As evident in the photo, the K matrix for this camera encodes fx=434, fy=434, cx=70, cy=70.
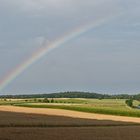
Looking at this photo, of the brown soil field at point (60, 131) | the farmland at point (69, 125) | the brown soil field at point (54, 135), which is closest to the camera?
the brown soil field at point (54, 135)

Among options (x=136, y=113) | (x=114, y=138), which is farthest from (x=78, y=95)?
(x=114, y=138)

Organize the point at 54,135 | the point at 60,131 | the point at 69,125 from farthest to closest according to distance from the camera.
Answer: the point at 69,125 < the point at 60,131 < the point at 54,135

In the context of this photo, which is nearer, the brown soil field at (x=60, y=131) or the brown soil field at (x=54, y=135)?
the brown soil field at (x=54, y=135)

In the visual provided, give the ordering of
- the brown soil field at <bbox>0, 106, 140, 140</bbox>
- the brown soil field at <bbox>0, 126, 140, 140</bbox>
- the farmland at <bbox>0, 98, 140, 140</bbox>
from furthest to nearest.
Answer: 1. the farmland at <bbox>0, 98, 140, 140</bbox>
2. the brown soil field at <bbox>0, 106, 140, 140</bbox>
3. the brown soil field at <bbox>0, 126, 140, 140</bbox>

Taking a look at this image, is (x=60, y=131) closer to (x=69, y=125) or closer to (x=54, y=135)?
(x=54, y=135)

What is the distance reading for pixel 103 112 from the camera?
70000 millimetres

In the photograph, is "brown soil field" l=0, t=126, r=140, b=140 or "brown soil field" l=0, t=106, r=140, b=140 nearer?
"brown soil field" l=0, t=126, r=140, b=140

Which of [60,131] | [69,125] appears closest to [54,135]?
[60,131]

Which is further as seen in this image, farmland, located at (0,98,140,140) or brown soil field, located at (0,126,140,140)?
farmland, located at (0,98,140,140)

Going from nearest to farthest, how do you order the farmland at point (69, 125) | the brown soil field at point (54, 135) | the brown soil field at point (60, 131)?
the brown soil field at point (54, 135)
the brown soil field at point (60, 131)
the farmland at point (69, 125)

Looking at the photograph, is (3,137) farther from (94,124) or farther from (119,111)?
(119,111)

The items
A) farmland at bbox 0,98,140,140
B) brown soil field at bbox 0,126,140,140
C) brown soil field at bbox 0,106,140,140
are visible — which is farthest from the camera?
farmland at bbox 0,98,140,140

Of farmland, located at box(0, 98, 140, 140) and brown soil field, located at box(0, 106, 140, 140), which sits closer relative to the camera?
brown soil field, located at box(0, 106, 140, 140)

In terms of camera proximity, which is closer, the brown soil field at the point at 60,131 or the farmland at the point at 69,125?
the brown soil field at the point at 60,131
